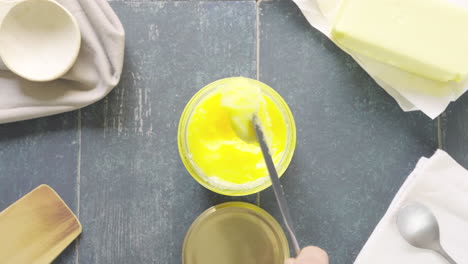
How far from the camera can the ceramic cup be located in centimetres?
71

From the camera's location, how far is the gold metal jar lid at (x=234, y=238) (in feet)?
2.41

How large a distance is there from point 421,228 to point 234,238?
311mm

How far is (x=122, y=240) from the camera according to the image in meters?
0.76

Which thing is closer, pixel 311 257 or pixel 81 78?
pixel 311 257

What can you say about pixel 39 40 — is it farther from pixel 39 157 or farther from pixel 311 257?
pixel 311 257

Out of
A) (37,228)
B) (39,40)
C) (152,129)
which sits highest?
(39,40)

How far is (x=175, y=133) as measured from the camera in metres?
0.77

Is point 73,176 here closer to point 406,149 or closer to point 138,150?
point 138,150

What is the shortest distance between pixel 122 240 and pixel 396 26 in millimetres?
590

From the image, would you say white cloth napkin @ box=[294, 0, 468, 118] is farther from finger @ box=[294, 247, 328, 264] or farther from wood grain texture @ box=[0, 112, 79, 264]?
wood grain texture @ box=[0, 112, 79, 264]

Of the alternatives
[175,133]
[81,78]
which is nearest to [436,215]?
[175,133]

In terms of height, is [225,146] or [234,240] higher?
[225,146]

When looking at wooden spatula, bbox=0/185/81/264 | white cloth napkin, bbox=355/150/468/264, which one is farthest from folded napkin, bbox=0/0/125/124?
white cloth napkin, bbox=355/150/468/264

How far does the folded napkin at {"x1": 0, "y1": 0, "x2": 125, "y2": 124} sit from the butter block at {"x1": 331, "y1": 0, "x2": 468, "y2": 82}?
38 centimetres
